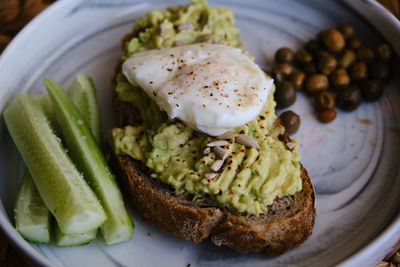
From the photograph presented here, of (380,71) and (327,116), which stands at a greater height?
(380,71)

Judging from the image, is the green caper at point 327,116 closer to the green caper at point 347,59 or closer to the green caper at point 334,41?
the green caper at point 347,59

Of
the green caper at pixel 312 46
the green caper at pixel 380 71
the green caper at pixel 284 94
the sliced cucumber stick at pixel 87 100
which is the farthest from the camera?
the green caper at pixel 312 46

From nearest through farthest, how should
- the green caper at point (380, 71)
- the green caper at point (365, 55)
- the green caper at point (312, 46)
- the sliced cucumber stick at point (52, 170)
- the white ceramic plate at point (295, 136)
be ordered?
the sliced cucumber stick at point (52, 170) < the white ceramic plate at point (295, 136) < the green caper at point (380, 71) < the green caper at point (365, 55) < the green caper at point (312, 46)

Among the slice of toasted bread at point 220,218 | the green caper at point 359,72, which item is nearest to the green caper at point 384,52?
the green caper at point 359,72

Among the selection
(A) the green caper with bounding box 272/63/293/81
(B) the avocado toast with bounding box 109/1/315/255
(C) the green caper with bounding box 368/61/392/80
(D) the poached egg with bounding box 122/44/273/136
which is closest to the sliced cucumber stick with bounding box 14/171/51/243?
(B) the avocado toast with bounding box 109/1/315/255

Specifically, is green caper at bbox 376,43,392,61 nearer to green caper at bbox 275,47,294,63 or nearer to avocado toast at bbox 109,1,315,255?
green caper at bbox 275,47,294,63

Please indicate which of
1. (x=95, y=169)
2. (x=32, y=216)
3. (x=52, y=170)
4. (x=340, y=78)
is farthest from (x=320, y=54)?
(x=32, y=216)

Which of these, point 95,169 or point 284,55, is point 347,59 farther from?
point 95,169

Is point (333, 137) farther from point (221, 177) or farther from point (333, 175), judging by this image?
point (221, 177)
